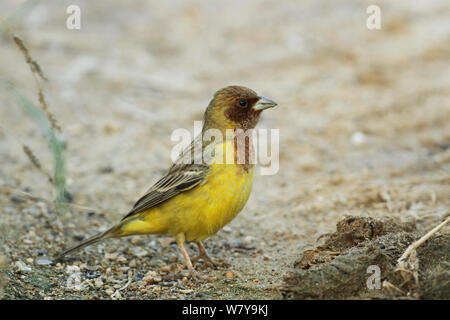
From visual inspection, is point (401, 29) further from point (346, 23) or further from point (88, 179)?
point (88, 179)

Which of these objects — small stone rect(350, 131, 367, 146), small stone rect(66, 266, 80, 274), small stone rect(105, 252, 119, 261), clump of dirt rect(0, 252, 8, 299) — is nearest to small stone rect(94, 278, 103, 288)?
small stone rect(66, 266, 80, 274)

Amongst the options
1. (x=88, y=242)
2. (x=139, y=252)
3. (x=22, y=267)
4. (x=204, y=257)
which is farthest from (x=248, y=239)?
(x=22, y=267)

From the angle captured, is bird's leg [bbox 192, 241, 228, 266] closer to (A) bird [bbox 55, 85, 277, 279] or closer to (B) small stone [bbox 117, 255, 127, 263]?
(A) bird [bbox 55, 85, 277, 279]

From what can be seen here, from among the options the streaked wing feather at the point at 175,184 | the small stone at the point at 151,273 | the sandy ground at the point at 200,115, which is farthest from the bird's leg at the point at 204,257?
the streaked wing feather at the point at 175,184

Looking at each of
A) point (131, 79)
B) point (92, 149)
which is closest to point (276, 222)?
point (92, 149)

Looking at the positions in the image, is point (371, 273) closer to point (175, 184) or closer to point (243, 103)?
point (175, 184)

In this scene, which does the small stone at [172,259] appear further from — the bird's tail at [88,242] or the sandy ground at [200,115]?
the bird's tail at [88,242]
